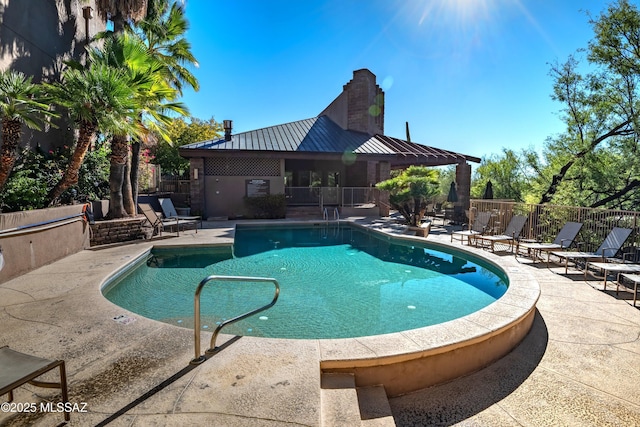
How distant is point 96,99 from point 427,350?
8.11 metres

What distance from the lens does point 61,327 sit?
3785mm

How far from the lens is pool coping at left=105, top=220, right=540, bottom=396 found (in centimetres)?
310

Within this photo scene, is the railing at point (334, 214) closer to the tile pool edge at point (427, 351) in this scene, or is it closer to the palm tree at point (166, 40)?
the palm tree at point (166, 40)

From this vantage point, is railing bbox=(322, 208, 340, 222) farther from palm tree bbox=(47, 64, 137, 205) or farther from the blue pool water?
palm tree bbox=(47, 64, 137, 205)

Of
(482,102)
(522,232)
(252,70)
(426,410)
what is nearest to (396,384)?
(426,410)

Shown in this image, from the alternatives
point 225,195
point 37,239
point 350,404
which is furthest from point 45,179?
point 350,404

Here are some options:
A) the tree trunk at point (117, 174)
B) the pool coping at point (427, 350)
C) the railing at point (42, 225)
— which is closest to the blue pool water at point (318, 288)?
the pool coping at point (427, 350)

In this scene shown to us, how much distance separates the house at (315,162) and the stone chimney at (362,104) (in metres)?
0.06

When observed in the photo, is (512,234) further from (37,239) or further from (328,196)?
(37,239)

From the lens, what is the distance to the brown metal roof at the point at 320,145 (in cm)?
1636

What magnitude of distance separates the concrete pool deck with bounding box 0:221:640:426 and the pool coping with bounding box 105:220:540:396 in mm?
110

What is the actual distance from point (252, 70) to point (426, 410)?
2168 cm

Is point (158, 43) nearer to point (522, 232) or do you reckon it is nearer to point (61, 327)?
point (61, 327)

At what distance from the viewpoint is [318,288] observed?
21.9ft
